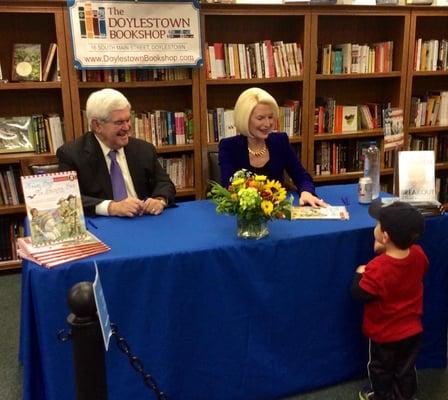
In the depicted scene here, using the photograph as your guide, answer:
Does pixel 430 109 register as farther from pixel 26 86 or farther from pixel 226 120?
pixel 26 86

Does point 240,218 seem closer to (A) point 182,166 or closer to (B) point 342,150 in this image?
(A) point 182,166

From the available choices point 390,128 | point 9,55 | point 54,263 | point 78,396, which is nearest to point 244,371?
point 54,263

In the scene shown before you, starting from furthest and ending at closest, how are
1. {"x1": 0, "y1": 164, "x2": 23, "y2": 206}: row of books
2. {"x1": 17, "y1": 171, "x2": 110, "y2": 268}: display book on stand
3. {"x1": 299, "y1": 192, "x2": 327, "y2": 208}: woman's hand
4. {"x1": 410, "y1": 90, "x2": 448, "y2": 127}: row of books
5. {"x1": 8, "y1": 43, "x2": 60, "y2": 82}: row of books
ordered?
{"x1": 410, "y1": 90, "x2": 448, "y2": 127}: row of books < {"x1": 0, "y1": 164, "x2": 23, "y2": 206}: row of books < {"x1": 8, "y1": 43, "x2": 60, "y2": 82}: row of books < {"x1": 299, "y1": 192, "x2": 327, "y2": 208}: woman's hand < {"x1": 17, "y1": 171, "x2": 110, "y2": 268}: display book on stand

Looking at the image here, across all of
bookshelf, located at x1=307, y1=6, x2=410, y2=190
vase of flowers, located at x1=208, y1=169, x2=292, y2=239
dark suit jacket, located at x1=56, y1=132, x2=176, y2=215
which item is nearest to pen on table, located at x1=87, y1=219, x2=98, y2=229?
Result: dark suit jacket, located at x1=56, y1=132, x2=176, y2=215

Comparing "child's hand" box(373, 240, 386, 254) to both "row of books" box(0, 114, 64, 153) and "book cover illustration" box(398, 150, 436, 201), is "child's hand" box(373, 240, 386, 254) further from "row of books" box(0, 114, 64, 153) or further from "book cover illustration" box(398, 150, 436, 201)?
"row of books" box(0, 114, 64, 153)

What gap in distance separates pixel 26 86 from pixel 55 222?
72.0 inches

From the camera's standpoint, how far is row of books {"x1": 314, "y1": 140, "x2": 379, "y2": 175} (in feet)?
13.4

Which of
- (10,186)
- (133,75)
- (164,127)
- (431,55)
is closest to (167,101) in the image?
(164,127)

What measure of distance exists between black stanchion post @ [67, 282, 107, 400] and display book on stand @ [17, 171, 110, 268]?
0.71 meters

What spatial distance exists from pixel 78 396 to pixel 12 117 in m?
2.88

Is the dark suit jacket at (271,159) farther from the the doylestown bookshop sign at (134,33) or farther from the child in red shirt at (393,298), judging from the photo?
the the doylestown bookshop sign at (134,33)

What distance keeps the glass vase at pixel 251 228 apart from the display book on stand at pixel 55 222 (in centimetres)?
49

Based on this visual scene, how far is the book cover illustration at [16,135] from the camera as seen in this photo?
3381 millimetres

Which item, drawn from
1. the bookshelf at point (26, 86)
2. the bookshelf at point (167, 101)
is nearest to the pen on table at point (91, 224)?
the bookshelf at point (26, 86)
